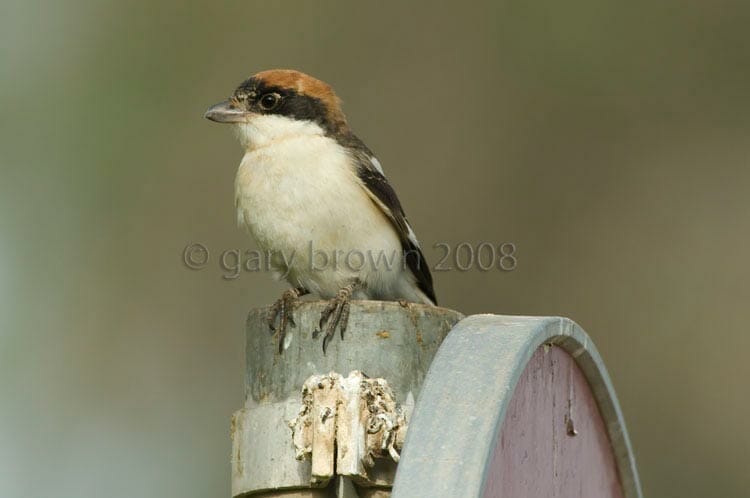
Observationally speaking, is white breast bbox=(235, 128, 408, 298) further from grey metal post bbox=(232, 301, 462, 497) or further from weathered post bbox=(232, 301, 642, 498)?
grey metal post bbox=(232, 301, 462, 497)

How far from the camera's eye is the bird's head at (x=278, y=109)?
5.02 m

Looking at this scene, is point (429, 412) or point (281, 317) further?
point (281, 317)

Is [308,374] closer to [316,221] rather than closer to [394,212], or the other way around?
[316,221]

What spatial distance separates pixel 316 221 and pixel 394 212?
1.43 ft

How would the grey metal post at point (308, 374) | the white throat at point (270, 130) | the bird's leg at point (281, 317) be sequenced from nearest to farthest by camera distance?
the grey metal post at point (308, 374) → the bird's leg at point (281, 317) → the white throat at point (270, 130)

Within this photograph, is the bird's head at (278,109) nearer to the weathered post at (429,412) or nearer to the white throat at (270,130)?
the white throat at (270,130)

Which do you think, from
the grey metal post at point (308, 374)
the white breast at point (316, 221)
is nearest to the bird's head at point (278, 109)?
the white breast at point (316, 221)

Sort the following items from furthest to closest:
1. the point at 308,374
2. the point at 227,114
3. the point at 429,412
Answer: the point at 227,114 < the point at 308,374 < the point at 429,412

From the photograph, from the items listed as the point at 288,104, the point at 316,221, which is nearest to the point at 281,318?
the point at 316,221

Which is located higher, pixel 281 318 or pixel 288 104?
pixel 288 104

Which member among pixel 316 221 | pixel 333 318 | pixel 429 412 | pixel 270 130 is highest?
pixel 270 130

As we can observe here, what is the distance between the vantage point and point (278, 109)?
5.07m

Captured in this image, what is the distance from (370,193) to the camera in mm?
4789

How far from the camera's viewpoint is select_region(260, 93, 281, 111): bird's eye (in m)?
5.10
